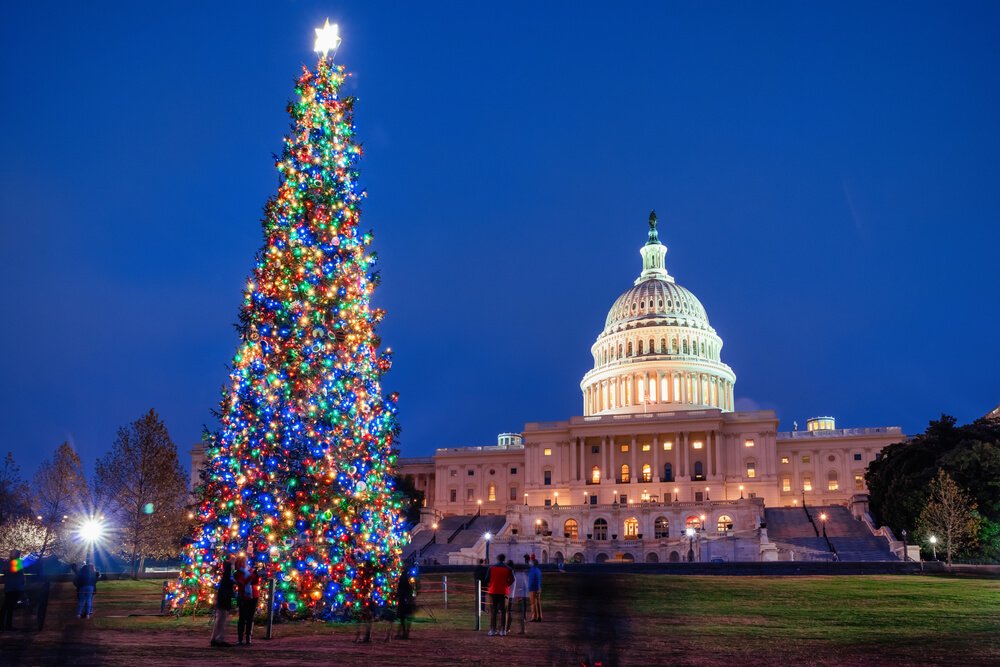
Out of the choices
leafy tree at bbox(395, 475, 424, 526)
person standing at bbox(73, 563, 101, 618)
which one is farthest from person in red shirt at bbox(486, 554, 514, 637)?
leafy tree at bbox(395, 475, 424, 526)

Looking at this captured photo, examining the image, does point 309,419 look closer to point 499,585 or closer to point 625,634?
point 499,585

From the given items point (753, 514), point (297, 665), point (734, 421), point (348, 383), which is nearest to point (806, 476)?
point (734, 421)

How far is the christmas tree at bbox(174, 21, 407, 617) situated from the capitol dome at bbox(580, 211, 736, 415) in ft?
357

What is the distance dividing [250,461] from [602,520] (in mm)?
72895

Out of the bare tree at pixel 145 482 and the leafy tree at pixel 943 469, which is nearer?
the bare tree at pixel 145 482

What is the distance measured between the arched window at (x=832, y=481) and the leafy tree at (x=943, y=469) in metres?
31.9

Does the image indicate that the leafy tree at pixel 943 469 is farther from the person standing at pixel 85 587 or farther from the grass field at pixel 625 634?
the person standing at pixel 85 587

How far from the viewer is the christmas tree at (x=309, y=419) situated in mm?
25016

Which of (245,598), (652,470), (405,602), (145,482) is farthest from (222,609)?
(652,470)

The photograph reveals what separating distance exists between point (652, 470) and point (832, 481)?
2192cm

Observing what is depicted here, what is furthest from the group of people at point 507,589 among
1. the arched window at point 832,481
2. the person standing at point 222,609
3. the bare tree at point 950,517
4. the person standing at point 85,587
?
the arched window at point 832,481

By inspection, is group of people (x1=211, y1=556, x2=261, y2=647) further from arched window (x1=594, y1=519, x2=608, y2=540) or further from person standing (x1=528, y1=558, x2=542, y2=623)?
arched window (x1=594, y1=519, x2=608, y2=540)

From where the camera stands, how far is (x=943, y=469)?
223 feet

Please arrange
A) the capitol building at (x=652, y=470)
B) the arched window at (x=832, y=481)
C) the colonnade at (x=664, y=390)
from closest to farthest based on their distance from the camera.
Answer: the capitol building at (x=652, y=470) < the arched window at (x=832, y=481) < the colonnade at (x=664, y=390)
